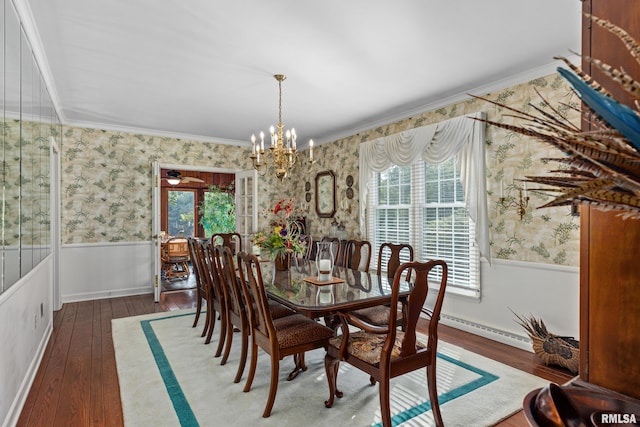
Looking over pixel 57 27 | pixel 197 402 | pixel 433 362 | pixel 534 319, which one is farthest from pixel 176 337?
pixel 534 319

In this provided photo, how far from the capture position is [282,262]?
3.39 m

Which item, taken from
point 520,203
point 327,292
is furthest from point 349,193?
point 327,292

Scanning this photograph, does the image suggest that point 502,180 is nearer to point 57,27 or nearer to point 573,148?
point 573,148

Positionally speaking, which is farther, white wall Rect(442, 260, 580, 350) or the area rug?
white wall Rect(442, 260, 580, 350)

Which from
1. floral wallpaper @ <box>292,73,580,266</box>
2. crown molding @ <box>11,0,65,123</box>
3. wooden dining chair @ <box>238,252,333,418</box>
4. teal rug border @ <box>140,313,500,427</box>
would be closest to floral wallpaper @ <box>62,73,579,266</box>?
floral wallpaper @ <box>292,73,580,266</box>

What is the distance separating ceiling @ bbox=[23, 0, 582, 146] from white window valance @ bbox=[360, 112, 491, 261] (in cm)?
35

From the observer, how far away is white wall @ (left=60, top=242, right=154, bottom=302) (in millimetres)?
5230

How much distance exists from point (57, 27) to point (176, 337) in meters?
2.92

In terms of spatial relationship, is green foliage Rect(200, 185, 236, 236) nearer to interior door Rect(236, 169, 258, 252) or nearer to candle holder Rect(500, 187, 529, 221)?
interior door Rect(236, 169, 258, 252)

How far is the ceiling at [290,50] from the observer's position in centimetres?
242

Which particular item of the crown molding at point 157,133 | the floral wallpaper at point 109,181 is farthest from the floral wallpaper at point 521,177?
the floral wallpaper at point 109,181

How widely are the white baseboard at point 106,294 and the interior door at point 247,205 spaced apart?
5.60 ft

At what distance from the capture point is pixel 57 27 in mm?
2658

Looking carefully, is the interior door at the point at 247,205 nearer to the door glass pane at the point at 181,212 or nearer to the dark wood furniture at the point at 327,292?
the dark wood furniture at the point at 327,292
